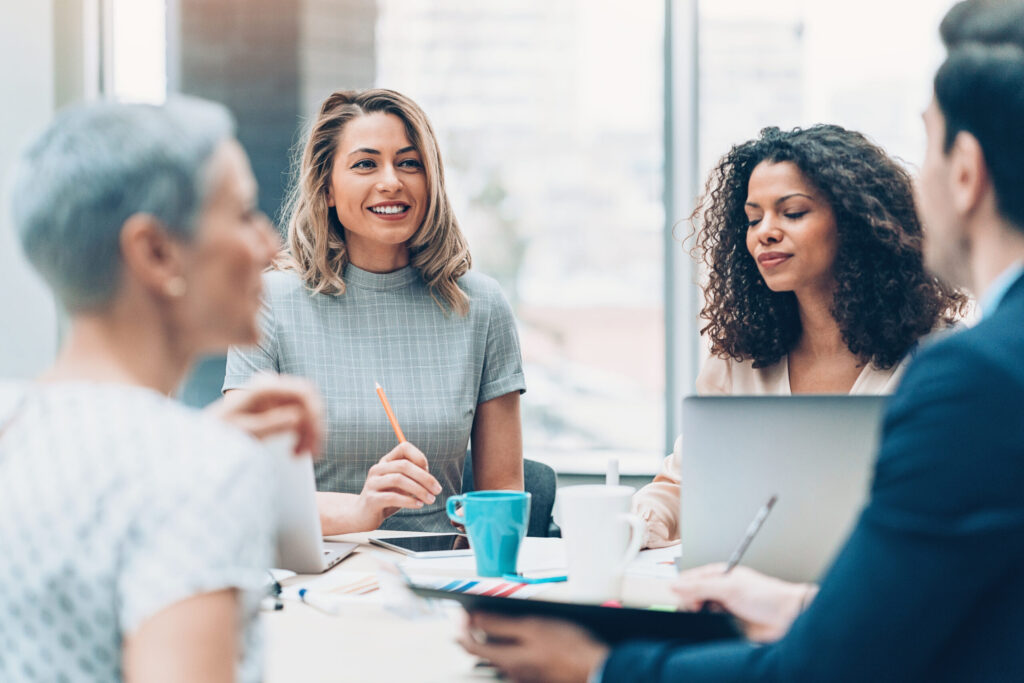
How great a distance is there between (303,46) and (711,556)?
293 centimetres

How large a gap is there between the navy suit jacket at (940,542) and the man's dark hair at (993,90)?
12 cm

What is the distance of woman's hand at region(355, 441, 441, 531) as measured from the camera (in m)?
1.61

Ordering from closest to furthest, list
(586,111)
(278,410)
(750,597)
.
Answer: (278,410), (750,597), (586,111)

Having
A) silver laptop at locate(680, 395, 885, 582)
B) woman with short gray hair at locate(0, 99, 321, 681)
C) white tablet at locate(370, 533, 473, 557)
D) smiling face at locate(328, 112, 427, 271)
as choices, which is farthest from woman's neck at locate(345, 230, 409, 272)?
woman with short gray hair at locate(0, 99, 321, 681)

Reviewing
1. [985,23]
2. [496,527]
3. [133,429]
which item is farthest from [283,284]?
[985,23]

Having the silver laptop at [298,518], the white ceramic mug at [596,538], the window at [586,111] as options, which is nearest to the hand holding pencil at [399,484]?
the silver laptop at [298,518]

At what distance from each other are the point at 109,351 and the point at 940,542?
66 cm

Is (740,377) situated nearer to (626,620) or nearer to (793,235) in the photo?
(793,235)

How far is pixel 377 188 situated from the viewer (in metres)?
2.15

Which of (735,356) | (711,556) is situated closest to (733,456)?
(711,556)

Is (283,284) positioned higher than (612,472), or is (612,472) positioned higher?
(283,284)

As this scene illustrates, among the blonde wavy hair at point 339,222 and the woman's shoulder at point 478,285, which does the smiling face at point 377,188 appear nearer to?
the blonde wavy hair at point 339,222

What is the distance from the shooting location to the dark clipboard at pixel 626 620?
883mm

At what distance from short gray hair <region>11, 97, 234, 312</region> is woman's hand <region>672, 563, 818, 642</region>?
0.66 metres
